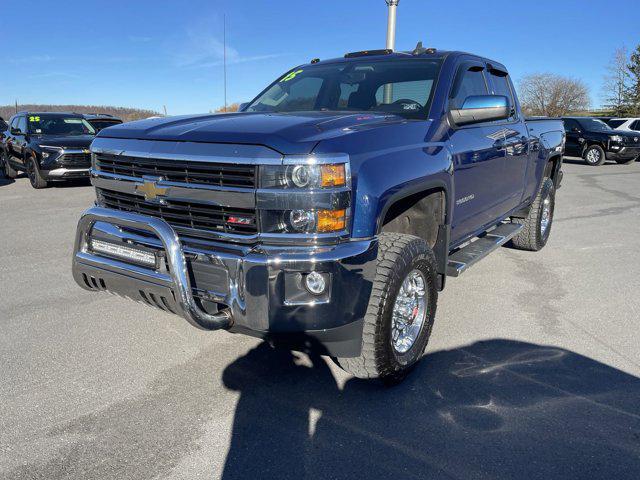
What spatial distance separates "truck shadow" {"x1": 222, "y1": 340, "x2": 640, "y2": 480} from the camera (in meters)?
2.29

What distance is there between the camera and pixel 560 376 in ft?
10.2

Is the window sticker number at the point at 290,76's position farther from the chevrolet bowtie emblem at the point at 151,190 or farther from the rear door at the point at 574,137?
the rear door at the point at 574,137

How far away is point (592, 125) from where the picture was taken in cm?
1869

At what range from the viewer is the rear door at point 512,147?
15.0 ft

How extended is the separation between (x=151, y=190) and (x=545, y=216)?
5.15 metres

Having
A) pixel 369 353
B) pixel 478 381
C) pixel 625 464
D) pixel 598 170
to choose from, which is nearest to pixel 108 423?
pixel 369 353

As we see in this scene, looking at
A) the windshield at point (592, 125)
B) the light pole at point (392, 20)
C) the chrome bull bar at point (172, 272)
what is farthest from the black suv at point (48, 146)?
the windshield at point (592, 125)

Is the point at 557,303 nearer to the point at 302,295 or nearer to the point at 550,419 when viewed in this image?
the point at 550,419

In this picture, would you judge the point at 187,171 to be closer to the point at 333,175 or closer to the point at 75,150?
the point at 333,175

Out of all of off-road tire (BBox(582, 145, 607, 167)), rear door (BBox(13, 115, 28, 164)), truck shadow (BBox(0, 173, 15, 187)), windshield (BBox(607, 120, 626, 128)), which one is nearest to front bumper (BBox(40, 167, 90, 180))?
rear door (BBox(13, 115, 28, 164))

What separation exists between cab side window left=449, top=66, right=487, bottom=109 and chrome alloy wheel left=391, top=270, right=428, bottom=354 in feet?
4.59

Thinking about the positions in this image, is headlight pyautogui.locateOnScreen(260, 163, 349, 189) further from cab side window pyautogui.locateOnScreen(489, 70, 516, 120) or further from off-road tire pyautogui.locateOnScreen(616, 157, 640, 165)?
off-road tire pyautogui.locateOnScreen(616, 157, 640, 165)

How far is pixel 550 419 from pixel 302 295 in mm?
1474

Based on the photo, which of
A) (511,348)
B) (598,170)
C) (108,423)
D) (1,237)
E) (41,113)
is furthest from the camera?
(598,170)
